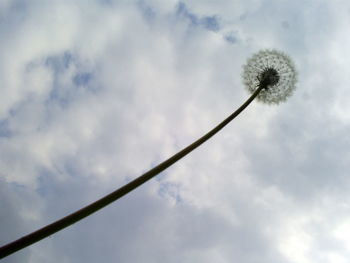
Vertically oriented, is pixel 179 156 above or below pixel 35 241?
above

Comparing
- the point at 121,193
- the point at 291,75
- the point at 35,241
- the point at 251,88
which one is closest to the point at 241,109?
the point at 251,88

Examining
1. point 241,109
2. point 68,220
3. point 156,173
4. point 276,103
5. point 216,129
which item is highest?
point 276,103

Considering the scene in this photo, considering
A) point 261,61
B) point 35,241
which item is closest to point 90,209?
point 35,241

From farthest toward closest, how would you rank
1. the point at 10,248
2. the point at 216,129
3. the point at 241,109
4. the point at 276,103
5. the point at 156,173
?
the point at 276,103 < the point at 241,109 < the point at 216,129 < the point at 156,173 < the point at 10,248

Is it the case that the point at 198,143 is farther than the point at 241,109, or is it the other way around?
the point at 241,109

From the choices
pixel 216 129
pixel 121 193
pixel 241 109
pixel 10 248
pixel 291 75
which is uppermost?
pixel 291 75

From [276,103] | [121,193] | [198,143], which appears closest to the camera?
[121,193]

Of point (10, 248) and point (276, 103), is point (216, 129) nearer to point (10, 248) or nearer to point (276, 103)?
point (276, 103)

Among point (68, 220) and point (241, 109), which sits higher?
point (241, 109)

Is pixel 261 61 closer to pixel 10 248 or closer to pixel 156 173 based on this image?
pixel 156 173
